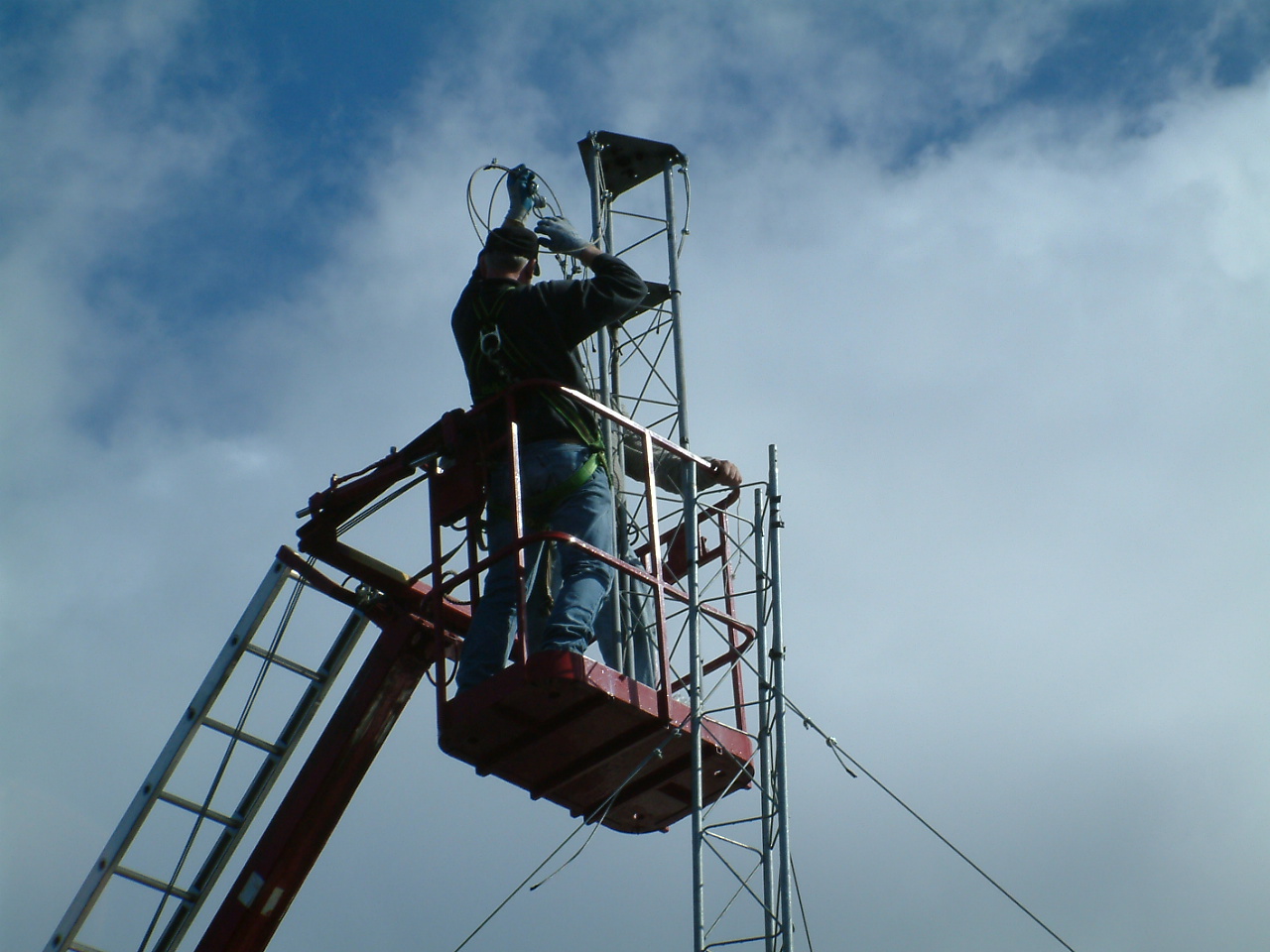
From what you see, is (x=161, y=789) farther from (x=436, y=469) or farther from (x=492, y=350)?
(x=492, y=350)

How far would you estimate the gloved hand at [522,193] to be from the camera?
12227mm

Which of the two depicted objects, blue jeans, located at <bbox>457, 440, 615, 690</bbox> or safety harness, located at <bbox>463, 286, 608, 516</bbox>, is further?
safety harness, located at <bbox>463, 286, 608, 516</bbox>

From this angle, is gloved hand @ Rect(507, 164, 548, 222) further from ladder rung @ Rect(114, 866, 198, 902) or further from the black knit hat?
ladder rung @ Rect(114, 866, 198, 902)

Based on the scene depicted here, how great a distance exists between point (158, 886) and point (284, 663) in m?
1.69

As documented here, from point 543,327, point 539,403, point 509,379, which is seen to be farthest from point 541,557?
point 543,327

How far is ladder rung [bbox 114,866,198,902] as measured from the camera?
11.2 meters

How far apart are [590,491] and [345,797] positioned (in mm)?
2828

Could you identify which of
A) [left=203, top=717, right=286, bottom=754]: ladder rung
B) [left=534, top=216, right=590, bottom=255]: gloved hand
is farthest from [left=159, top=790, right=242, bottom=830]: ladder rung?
[left=534, top=216, right=590, bottom=255]: gloved hand

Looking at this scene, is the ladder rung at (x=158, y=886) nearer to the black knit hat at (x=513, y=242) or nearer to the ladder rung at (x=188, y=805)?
the ladder rung at (x=188, y=805)

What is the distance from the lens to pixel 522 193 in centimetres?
1230

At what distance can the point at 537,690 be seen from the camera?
991cm

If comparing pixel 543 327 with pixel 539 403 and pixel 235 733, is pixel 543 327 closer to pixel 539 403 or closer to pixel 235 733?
pixel 539 403

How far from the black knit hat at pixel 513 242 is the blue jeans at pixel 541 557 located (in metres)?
1.39

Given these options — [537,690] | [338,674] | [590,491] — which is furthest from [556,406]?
[338,674]
